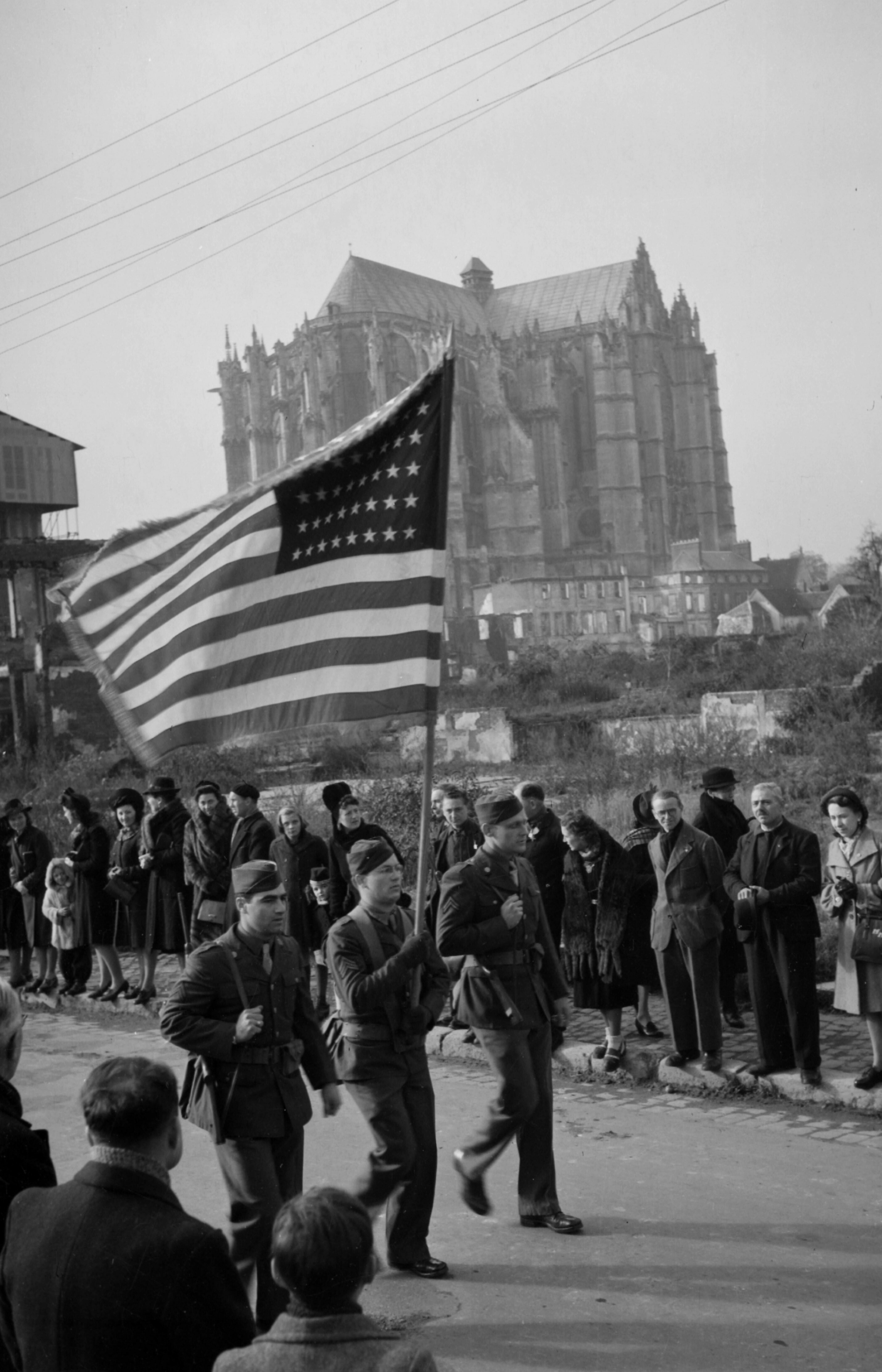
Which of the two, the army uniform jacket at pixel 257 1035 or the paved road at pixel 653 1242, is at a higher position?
the army uniform jacket at pixel 257 1035

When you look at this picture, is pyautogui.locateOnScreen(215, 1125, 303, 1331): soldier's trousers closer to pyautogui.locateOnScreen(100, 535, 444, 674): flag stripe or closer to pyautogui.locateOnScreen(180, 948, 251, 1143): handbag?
pyautogui.locateOnScreen(180, 948, 251, 1143): handbag

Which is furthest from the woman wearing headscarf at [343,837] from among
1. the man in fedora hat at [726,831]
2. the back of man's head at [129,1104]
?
Answer: the back of man's head at [129,1104]

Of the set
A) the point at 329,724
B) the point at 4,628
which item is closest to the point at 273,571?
the point at 329,724

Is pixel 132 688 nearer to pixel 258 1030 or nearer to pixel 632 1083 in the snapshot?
pixel 258 1030

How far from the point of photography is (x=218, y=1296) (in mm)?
2881

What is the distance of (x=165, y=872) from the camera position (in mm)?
12336

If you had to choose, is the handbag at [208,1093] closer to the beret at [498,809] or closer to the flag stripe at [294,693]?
the flag stripe at [294,693]

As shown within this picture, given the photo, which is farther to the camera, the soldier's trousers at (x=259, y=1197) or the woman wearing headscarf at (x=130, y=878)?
the woman wearing headscarf at (x=130, y=878)

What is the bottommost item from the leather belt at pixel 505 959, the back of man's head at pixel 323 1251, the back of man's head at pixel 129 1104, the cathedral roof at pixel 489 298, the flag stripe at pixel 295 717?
the leather belt at pixel 505 959

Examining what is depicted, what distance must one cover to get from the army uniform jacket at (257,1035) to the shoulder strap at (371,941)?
373 millimetres

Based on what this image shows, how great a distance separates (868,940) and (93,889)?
25.1 feet

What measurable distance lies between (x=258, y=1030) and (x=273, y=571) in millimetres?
1971

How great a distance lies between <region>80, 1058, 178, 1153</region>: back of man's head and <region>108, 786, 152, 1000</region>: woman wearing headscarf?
948cm

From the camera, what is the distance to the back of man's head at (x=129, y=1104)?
3.05 meters
